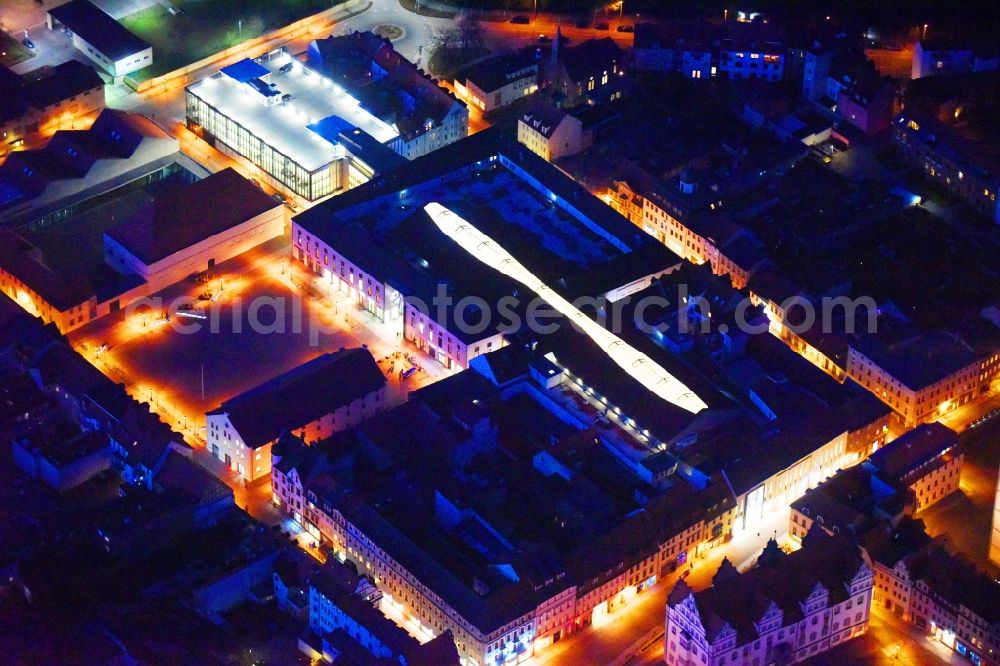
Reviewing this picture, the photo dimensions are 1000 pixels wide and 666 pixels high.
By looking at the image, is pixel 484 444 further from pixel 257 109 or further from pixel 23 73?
pixel 23 73

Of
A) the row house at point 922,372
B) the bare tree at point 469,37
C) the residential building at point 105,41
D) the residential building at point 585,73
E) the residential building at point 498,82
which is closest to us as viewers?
the row house at point 922,372

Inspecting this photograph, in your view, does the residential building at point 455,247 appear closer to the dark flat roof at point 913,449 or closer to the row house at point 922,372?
the row house at point 922,372

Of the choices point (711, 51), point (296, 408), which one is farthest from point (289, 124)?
point (296, 408)

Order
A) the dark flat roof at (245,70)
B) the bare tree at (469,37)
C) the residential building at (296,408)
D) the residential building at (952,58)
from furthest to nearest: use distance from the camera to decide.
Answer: the bare tree at (469,37)
the residential building at (952,58)
the dark flat roof at (245,70)
the residential building at (296,408)

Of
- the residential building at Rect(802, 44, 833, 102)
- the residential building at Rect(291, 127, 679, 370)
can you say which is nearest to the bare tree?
the residential building at Rect(291, 127, 679, 370)

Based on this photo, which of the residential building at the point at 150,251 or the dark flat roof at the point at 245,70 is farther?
the dark flat roof at the point at 245,70

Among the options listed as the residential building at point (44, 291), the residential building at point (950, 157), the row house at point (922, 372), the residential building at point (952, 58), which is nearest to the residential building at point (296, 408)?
the residential building at point (44, 291)

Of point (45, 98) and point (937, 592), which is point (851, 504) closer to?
point (937, 592)
